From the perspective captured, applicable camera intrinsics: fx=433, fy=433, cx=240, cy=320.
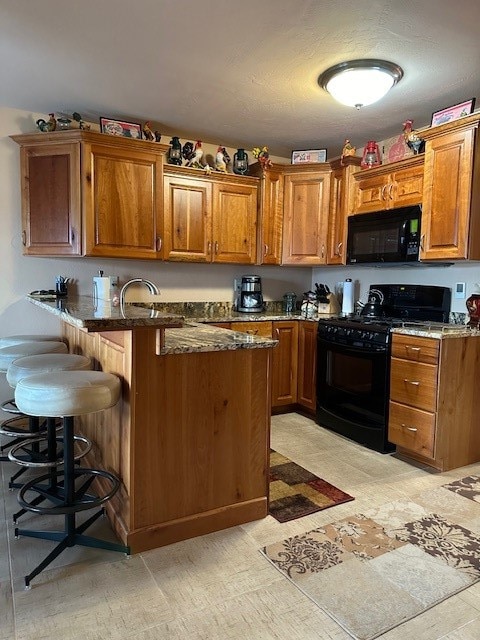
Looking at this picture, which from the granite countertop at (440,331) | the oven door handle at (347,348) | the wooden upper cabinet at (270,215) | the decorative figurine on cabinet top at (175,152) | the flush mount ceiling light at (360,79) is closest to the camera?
the flush mount ceiling light at (360,79)

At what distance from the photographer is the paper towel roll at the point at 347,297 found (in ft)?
13.3

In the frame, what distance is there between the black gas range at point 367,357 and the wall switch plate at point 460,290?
0.05m

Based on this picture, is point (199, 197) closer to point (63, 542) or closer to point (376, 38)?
point (376, 38)

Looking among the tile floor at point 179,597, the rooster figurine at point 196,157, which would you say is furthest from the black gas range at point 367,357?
the rooster figurine at point 196,157

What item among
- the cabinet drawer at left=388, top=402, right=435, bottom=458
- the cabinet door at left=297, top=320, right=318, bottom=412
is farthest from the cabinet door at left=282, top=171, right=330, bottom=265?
the cabinet drawer at left=388, top=402, right=435, bottom=458

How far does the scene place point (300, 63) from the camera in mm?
2498

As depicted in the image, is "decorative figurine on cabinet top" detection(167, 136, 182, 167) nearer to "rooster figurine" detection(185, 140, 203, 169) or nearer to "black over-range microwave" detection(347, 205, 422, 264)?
"rooster figurine" detection(185, 140, 203, 169)

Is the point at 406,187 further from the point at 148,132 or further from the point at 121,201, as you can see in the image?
the point at 121,201

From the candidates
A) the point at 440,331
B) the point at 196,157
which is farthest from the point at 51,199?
the point at 440,331

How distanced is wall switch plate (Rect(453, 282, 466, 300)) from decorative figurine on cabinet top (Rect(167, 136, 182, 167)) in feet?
8.00

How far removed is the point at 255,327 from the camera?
3.72m

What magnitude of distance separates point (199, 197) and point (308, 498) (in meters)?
2.53

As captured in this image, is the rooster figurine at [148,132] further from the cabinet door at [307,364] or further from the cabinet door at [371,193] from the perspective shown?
the cabinet door at [307,364]

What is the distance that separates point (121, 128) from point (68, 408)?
2.48 metres
